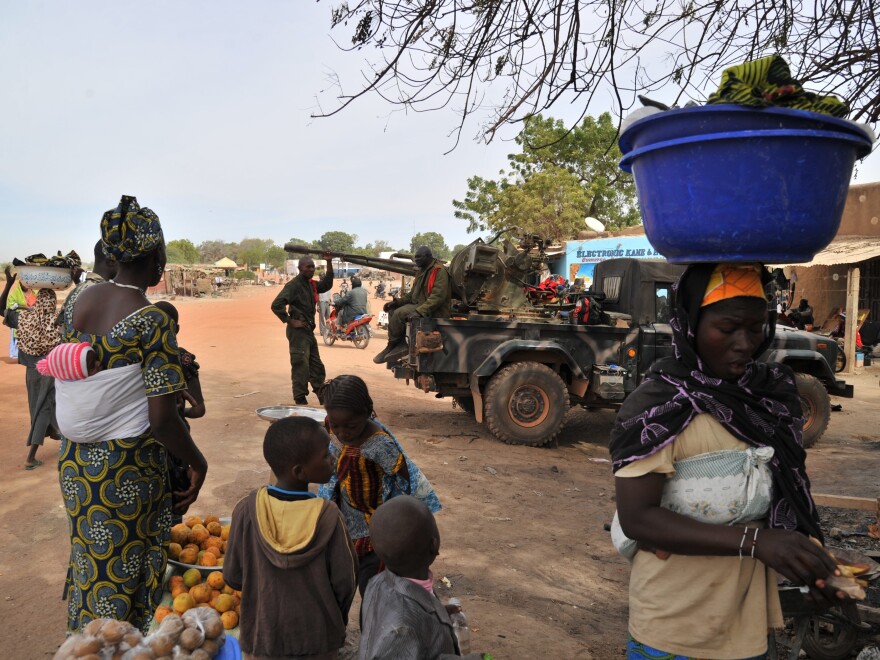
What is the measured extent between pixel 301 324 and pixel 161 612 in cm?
609

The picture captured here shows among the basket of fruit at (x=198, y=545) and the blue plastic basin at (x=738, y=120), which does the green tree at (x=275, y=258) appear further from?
the blue plastic basin at (x=738, y=120)

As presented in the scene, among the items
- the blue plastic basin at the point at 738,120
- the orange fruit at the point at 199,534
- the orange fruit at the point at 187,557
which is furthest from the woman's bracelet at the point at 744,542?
the orange fruit at the point at 199,534

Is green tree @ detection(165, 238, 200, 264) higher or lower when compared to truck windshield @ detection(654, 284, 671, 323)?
higher

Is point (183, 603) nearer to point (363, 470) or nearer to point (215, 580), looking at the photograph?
point (215, 580)

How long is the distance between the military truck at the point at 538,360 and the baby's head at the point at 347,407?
4.84m

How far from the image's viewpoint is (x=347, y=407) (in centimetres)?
262

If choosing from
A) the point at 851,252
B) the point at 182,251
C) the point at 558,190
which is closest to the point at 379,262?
the point at 851,252

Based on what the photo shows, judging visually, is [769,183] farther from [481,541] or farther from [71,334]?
[481,541]

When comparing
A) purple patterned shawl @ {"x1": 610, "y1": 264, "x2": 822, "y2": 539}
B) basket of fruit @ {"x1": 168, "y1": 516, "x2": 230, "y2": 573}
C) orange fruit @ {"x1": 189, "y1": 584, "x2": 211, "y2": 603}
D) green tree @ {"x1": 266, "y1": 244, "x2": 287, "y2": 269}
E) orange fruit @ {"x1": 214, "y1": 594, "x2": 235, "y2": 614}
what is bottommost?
orange fruit @ {"x1": 214, "y1": 594, "x2": 235, "y2": 614}

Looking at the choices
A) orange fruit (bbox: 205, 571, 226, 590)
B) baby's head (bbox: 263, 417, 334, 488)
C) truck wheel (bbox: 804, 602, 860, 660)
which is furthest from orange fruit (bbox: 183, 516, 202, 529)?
truck wheel (bbox: 804, 602, 860, 660)

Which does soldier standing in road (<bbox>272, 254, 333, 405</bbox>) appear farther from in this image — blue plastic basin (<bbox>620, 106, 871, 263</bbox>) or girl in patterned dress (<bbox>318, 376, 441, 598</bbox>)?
blue plastic basin (<bbox>620, 106, 871, 263</bbox>)

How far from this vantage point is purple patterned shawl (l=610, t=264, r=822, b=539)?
65.2 inches

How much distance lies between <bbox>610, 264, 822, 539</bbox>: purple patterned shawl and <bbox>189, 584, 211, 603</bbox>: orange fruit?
205 cm

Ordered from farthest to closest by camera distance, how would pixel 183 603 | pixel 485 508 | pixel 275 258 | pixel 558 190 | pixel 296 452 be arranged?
1. pixel 275 258
2. pixel 558 190
3. pixel 485 508
4. pixel 183 603
5. pixel 296 452
